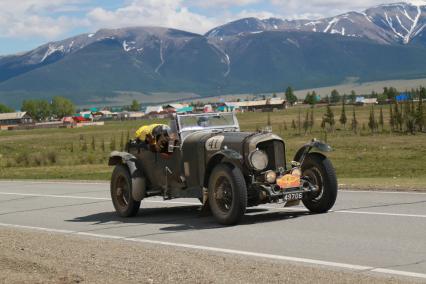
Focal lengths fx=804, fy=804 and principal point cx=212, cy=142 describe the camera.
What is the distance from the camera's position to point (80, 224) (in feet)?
48.8

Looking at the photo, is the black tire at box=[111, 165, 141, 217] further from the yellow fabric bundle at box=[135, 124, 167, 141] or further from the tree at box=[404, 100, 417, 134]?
the tree at box=[404, 100, 417, 134]

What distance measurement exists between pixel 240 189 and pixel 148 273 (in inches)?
142

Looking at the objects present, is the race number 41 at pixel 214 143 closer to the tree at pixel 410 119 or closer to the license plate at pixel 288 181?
the license plate at pixel 288 181

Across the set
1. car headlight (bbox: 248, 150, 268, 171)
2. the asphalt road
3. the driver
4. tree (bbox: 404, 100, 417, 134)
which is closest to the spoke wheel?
the asphalt road

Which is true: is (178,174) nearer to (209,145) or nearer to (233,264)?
(209,145)

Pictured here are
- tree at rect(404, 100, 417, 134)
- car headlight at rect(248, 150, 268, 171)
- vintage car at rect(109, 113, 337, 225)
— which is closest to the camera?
vintage car at rect(109, 113, 337, 225)

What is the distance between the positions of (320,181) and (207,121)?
260 cm

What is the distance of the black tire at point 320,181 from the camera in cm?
1317

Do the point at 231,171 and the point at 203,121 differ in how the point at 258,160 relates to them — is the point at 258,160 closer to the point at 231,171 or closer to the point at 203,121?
the point at 231,171

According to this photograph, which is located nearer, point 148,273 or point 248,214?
point 148,273

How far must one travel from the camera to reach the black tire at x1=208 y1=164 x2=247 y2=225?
12.3 metres

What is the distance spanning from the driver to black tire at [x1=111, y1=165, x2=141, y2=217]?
2.38 ft

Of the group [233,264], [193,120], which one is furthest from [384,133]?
[233,264]

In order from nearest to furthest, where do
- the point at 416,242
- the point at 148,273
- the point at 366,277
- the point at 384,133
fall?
the point at 366,277 < the point at 148,273 < the point at 416,242 < the point at 384,133
